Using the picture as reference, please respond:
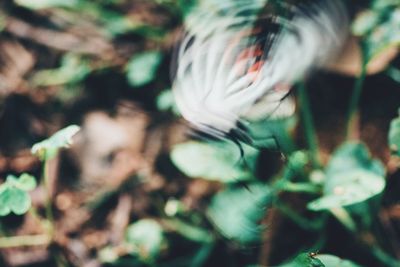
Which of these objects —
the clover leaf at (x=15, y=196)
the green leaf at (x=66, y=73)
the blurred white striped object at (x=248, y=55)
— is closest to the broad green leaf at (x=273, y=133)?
the blurred white striped object at (x=248, y=55)

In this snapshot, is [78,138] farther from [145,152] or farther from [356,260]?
[356,260]

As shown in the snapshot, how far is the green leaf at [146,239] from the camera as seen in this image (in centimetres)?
102

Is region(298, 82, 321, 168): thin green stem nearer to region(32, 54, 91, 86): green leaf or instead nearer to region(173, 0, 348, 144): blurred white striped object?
region(173, 0, 348, 144): blurred white striped object

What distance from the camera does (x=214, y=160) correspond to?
102 cm

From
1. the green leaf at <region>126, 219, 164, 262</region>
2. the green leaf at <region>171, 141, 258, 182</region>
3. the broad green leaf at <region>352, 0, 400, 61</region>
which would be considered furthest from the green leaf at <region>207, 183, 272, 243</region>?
the broad green leaf at <region>352, 0, 400, 61</region>

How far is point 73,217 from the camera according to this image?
116 centimetres

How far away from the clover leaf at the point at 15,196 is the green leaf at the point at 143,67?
0.50 metres

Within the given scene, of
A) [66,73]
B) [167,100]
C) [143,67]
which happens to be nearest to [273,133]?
[167,100]

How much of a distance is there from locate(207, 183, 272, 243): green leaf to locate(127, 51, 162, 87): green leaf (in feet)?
1.36

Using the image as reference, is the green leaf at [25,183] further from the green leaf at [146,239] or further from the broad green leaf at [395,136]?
the broad green leaf at [395,136]

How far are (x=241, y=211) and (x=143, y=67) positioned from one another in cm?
53

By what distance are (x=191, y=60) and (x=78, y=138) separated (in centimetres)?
46

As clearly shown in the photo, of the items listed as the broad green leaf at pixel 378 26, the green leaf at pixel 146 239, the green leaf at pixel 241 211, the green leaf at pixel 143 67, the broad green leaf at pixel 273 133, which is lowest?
the green leaf at pixel 146 239

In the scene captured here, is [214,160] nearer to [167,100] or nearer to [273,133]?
[273,133]
